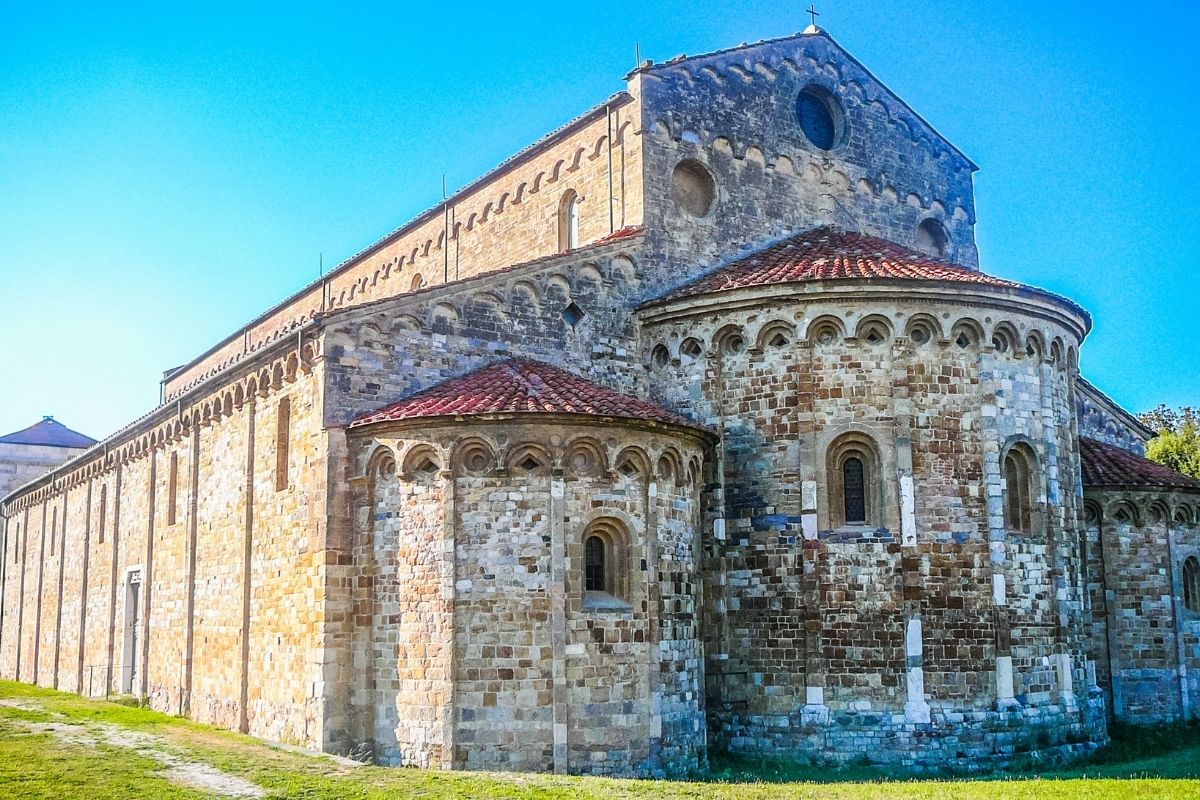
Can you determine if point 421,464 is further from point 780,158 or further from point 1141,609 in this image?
point 1141,609

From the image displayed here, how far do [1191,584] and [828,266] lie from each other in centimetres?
1078

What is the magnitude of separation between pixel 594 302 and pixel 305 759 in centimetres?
874

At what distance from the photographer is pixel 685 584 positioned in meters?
17.2

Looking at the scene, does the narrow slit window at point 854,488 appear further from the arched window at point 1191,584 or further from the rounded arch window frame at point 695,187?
the arched window at point 1191,584

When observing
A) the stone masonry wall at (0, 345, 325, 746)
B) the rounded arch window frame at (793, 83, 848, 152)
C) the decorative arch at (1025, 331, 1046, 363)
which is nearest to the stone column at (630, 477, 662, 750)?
the stone masonry wall at (0, 345, 325, 746)

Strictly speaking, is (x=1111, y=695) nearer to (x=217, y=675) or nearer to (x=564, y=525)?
(x=564, y=525)

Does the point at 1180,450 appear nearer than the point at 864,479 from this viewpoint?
No

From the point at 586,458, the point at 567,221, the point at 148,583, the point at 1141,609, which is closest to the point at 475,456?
the point at 586,458

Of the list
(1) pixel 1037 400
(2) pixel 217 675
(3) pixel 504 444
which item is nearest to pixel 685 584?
(3) pixel 504 444

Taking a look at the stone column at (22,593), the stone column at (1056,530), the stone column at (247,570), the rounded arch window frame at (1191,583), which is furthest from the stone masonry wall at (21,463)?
the rounded arch window frame at (1191,583)

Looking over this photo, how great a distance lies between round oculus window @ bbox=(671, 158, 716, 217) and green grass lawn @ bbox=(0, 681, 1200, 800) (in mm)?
10058

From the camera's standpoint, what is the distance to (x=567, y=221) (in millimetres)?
23219

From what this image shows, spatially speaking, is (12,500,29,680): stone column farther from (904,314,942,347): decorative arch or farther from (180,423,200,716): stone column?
(904,314,942,347): decorative arch

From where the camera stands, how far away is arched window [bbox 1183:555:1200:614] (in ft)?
74.2
